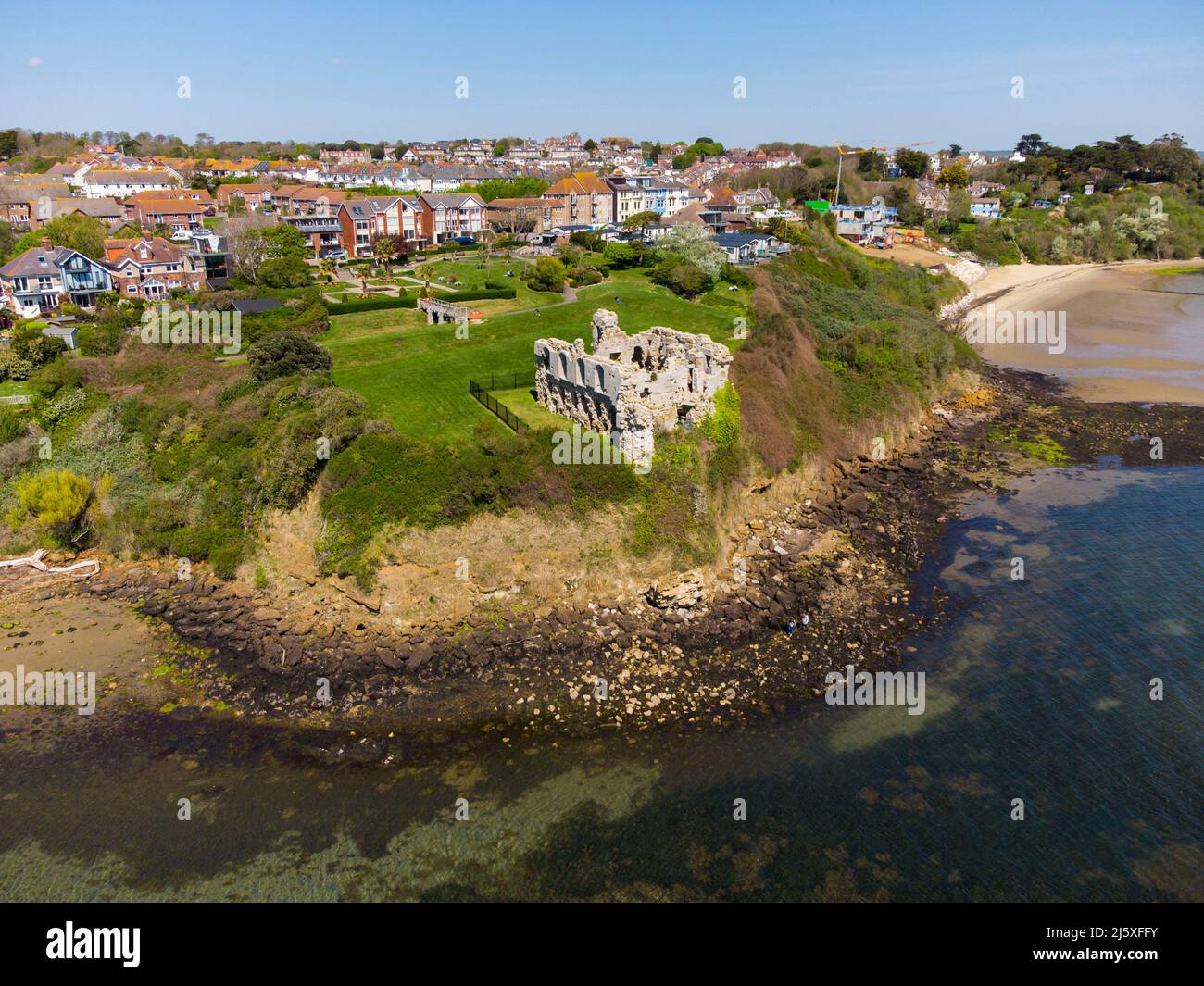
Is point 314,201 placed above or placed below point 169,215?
above

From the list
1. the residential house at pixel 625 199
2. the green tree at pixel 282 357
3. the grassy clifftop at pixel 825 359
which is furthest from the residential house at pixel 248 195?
the grassy clifftop at pixel 825 359

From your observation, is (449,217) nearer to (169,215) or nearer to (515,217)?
(515,217)

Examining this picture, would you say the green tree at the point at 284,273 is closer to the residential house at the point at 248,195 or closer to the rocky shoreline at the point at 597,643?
the rocky shoreline at the point at 597,643

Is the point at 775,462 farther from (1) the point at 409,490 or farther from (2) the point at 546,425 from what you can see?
(1) the point at 409,490

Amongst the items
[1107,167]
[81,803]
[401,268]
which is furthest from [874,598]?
[1107,167]

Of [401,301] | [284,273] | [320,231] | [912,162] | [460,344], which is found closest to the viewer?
[460,344]

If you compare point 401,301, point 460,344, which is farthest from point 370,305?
point 460,344
